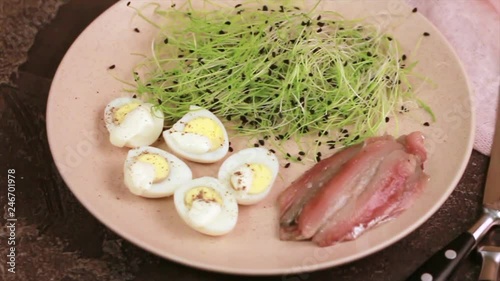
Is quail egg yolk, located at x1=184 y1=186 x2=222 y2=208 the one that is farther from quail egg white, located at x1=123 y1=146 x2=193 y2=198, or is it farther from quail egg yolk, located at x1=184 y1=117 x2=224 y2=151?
quail egg yolk, located at x1=184 y1=117 x2=224 y2=151

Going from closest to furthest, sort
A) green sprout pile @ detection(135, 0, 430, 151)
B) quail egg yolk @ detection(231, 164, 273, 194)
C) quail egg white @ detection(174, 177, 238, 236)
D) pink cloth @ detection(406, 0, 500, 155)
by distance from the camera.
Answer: quail egg white @ detection(174, 177, 238, 236) < quail egg yolk @ detection(231, 164, 273, 194) < green sprout pile @ detection(135, 0, 430, 151) < pink cloth @ detection(406, 0, 500, 155)

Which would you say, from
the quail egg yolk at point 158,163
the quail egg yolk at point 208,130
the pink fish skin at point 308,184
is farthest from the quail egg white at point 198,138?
the pink fish skin at point 308,184

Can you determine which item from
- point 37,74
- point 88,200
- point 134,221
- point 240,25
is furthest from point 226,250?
point 37,74

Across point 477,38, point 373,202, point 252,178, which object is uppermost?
point 477,38

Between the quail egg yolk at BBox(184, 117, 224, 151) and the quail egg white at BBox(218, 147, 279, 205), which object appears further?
the quail egg yolk at BBox(184, 117, 224, 151)

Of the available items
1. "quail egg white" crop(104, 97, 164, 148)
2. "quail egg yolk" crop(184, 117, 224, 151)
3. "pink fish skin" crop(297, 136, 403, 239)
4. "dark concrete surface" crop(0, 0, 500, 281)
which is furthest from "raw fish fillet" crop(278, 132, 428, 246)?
"quail egg white" crop(104, 97, 164, 148)

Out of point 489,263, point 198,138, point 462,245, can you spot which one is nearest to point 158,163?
point 198,138

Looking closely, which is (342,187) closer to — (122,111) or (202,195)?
(202,195)
